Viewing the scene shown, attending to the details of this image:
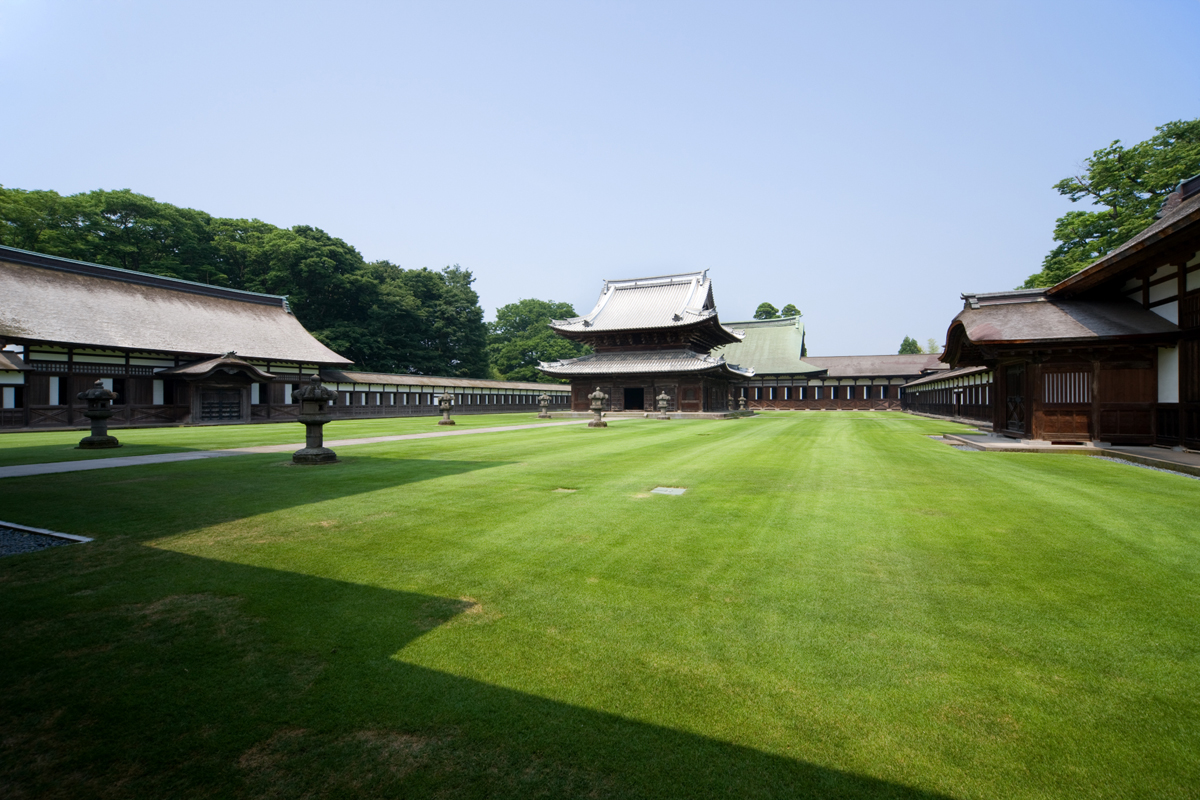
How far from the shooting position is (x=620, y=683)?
9.53 feet

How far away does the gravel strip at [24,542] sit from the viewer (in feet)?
16.9

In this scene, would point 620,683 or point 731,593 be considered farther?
point 731,593

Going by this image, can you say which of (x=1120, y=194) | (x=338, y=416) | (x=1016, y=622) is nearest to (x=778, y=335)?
(x=1120, y=194)

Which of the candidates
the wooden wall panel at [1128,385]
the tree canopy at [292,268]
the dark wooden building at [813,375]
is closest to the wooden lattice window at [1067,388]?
the wooden wall panel at [1128,385]

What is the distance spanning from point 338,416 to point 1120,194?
158 feet

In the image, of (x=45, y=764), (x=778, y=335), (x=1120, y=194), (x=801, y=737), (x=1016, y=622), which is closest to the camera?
(x=45, y=764)

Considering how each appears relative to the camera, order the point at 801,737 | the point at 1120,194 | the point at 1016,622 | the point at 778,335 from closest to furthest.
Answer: the point at 801,737
the point at 1016,622
the point at 1120,194
the point at 778,335

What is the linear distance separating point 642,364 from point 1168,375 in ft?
94.2

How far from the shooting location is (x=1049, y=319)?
46.7ft

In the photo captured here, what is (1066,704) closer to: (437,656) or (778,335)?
(437,656)

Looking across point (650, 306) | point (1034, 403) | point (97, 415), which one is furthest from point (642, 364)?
point (97, 415)

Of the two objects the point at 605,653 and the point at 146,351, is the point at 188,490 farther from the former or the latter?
the point at 146,351

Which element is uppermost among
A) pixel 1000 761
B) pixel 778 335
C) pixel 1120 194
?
pixel 1120 194

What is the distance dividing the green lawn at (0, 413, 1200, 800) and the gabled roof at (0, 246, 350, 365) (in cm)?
2506
